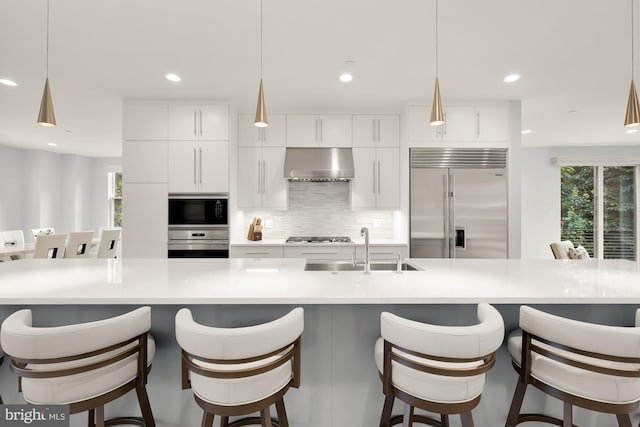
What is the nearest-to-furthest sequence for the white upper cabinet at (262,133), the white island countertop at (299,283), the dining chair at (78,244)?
the white island countertop at (299,283)
the white upper cabinet at (262,133)
the dining chair at (78,244)

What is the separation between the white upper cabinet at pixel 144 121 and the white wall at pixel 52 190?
4.52 metres

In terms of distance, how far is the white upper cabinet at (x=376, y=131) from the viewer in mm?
4109

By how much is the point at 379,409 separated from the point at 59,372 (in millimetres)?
1416

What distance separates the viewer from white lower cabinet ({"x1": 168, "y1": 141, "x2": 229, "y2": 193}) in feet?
12.3

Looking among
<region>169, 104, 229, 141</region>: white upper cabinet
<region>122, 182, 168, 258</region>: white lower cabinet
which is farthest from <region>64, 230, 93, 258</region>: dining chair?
<region>169, 104, 229, 141</region>: white upper cabinet

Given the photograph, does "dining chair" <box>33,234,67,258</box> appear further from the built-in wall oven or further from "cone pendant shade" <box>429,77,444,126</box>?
"cone pendant shade" <box>429,77,444,126</box>

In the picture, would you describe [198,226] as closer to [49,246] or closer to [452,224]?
[49,246]

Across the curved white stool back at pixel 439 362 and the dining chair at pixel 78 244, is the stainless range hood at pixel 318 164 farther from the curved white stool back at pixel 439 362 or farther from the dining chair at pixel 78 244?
the dining chair at pixel 78 244

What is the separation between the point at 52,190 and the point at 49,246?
12.6 feet

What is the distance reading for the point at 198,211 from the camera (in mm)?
3752

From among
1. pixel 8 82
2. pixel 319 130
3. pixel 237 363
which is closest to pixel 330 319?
pixel 237 363

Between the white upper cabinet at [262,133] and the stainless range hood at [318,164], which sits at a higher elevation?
the white upper cabinet at [262,133]

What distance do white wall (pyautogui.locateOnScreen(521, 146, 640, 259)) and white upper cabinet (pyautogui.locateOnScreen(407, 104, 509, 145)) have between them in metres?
2.98

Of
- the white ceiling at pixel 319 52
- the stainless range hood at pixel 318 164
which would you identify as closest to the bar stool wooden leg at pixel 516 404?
the white ceiling at pixel 319 52
